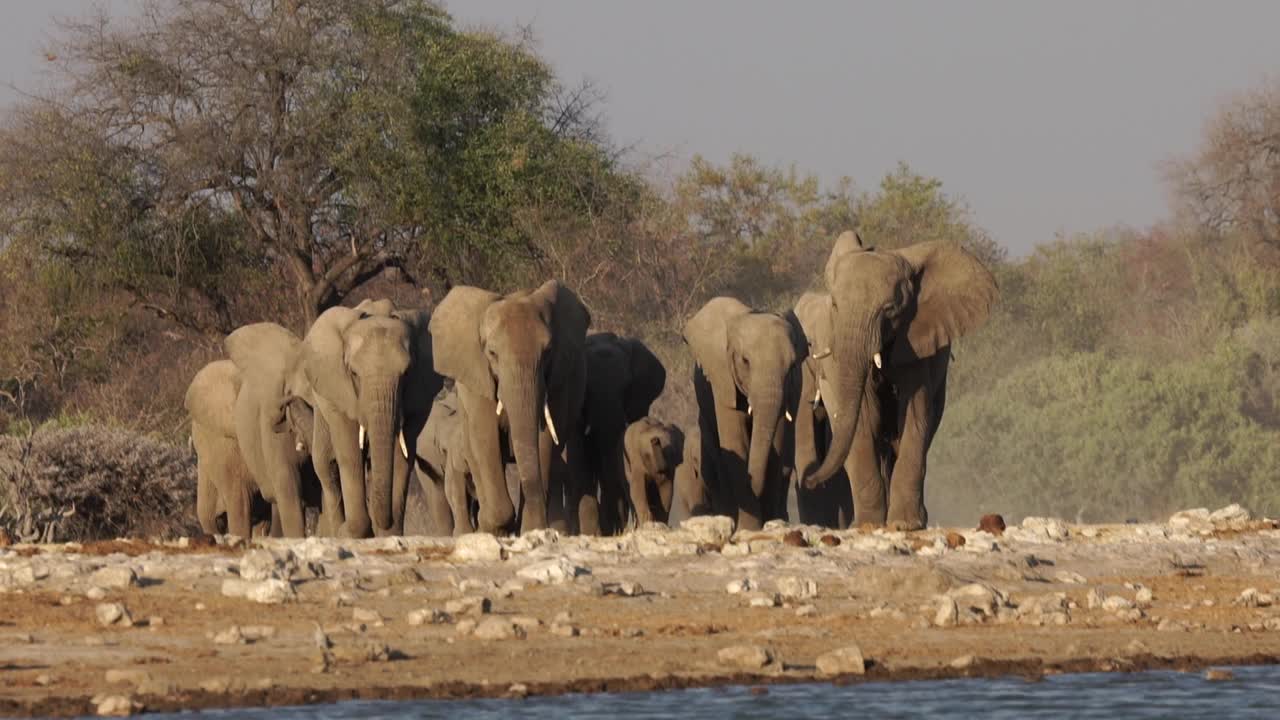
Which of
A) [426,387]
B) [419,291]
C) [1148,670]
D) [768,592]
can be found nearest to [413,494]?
[419,291]

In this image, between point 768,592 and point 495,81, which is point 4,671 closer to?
point 768,592

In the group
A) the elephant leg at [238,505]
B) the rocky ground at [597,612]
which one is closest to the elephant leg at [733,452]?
the rocky ground at [597,612]

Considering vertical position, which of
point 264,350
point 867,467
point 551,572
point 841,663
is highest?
point 264,350

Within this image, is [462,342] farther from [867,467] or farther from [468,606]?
[468,606]

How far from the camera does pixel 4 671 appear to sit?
37.3ft

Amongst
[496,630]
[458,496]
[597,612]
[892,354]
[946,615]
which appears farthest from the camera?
[458,496]

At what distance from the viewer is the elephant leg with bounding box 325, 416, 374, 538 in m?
19.7

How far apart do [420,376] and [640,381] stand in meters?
3.09

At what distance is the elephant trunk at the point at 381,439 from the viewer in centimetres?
1928

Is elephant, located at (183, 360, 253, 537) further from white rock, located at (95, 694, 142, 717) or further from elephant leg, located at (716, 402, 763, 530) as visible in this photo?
white rock, located at (95, 694, 142, 717)

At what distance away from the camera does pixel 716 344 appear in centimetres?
2167

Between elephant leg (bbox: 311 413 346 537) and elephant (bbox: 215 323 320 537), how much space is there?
0.42 meters

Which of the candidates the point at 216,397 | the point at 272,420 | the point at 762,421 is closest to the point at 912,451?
the point at 762,421

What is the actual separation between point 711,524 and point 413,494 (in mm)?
15607
